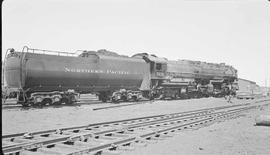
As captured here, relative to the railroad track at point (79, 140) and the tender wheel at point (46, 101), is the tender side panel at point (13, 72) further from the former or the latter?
the railroad track at point (79, 140)

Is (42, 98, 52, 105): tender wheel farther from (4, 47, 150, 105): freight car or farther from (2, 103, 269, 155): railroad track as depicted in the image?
(2, 103, 269, 155): railroad track

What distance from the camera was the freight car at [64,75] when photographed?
17.6m

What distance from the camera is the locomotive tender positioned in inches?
696

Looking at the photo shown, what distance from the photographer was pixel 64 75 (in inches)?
752

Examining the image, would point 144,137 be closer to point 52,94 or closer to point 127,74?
point 52,94

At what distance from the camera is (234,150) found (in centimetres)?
766

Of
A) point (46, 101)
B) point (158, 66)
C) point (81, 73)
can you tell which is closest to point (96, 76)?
point (81, 73)

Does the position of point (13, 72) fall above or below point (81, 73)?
below

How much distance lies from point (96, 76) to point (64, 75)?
269cm

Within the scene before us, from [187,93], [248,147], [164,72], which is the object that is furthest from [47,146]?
[187,93]

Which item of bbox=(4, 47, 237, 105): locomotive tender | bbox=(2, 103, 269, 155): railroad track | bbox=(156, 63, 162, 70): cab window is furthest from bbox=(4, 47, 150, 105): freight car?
bbox=(2, 103, 269, 155): railroad track

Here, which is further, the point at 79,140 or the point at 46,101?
the point at 46,101

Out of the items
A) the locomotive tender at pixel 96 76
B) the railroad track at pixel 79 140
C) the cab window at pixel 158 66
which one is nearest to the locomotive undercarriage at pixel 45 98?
the locomotive tender at pixel 96 76

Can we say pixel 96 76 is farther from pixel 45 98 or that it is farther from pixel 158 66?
pixel 158 66
